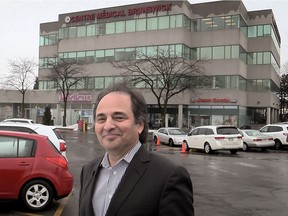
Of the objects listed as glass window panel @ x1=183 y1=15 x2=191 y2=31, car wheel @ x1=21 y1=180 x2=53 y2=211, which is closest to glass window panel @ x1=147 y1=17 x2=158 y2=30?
glass window panel @ x1=183 y1=15 x2=191 y2=31

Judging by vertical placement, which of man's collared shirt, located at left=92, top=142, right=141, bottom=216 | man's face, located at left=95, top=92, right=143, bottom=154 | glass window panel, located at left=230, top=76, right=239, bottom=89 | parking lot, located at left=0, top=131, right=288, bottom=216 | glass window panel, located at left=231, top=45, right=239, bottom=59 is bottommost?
parking lot, located at left=0, top=131, right=288, bottom=216

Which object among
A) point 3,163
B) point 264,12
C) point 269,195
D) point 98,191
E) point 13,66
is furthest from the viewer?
point 13,66

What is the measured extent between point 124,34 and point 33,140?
45000 millimetres

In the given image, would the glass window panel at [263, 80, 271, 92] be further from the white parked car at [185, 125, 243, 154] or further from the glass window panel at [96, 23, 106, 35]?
the white parked car at [185, 125, 243, 154]

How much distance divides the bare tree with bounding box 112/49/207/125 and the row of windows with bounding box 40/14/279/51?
3778 mm

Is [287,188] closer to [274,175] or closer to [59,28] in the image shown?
[274,175]

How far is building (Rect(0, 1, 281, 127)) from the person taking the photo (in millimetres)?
45969

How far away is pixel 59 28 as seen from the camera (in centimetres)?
5694

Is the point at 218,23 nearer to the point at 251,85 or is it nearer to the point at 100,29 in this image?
the point at 251,85

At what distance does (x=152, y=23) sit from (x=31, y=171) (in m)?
43.8

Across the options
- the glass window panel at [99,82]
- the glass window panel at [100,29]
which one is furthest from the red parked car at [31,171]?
the glass window panel at [100,29]

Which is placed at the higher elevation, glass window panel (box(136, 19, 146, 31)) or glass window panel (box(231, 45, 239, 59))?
glass window panel (box(136, 19, 146, 31))

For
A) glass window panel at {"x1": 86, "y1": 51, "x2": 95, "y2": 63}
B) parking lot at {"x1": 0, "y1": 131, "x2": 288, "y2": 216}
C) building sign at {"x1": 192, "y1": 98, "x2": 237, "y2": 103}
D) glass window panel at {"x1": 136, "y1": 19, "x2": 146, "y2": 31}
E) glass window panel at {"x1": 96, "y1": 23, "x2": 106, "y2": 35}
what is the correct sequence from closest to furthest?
parking lot at {"x1": 0, "y1": 131, "x2": 288, "y2": 216}
building sign at {"x1": 192, "y1": 98, "x2": 237, "y2": 103}
glass window panel at {"x1": 136, "y1": 19, "x2": 146, "y2": 31}
glass window panel at {"x1": 96, "y1": 23, "x2": 106, "y2": 35}
glass window panel at {"x1": 86, "y1": 51, "x2": 95, "y2": 63}

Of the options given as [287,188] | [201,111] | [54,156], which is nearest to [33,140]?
[54,156]
